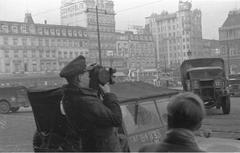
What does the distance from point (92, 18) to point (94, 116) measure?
3961 centimetres

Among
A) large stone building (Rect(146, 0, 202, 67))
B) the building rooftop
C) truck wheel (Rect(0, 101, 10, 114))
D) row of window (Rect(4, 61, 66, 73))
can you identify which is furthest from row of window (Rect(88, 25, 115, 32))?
the building rooftop

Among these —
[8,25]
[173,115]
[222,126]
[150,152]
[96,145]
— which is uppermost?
[8,25]

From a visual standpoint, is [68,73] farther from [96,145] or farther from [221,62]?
[221,62]

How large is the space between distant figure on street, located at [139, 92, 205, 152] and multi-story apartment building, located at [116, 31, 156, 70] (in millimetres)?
49953

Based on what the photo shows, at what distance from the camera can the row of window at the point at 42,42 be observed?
37.5 metres

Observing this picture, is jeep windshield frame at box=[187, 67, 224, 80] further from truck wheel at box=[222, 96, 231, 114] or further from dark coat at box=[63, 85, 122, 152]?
dark coat at box=[63, 85, 122, 152]

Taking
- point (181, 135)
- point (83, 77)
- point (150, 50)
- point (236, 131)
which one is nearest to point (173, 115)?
point (181, 135)

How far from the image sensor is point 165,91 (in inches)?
203

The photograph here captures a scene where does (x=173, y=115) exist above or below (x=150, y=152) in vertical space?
above

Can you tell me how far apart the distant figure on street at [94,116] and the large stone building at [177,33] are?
194 feet

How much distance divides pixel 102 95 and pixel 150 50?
61.7m

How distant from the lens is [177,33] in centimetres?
6575

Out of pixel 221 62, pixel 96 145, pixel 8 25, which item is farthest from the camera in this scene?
pixel 8 25

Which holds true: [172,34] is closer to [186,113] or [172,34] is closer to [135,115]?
[135,115]
